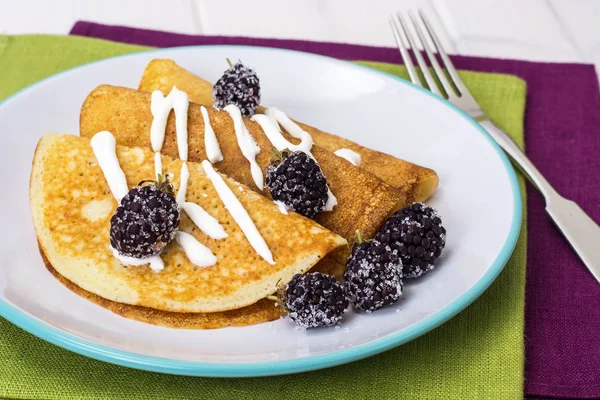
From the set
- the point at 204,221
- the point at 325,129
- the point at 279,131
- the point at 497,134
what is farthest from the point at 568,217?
the point at 204,221

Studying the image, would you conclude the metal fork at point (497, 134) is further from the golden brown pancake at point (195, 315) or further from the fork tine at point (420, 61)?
the golden brown pancake at point (195, 315)

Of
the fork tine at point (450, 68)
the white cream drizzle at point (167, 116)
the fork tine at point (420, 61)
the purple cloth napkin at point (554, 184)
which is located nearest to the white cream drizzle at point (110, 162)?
the white cream drizzle at point (167, 116)

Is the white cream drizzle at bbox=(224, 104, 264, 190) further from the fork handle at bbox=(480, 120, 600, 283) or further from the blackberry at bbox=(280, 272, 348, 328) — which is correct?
the fork handle at bbox=(480, 120, 600, 283)

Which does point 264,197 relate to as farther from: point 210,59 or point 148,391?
point 210,59

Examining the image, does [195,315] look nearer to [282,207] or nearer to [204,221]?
[204,221]

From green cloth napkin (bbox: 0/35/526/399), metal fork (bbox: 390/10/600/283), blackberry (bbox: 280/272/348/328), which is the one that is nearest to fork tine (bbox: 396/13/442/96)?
metal fork (bbox: 390/10/600/283)

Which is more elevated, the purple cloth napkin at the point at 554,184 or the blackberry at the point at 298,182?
the blackberry at the point at 298,182
